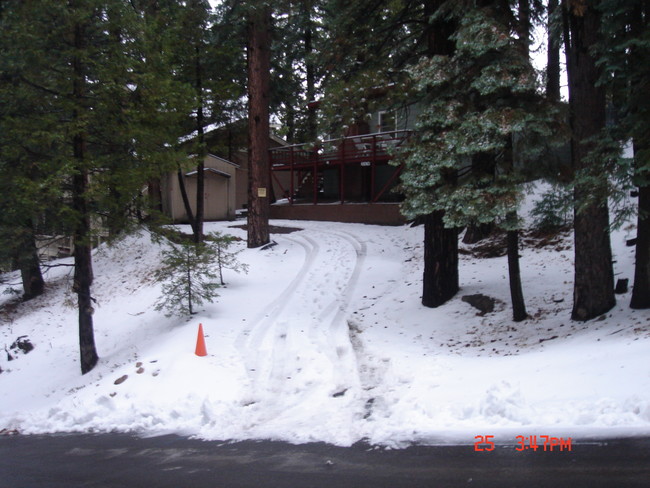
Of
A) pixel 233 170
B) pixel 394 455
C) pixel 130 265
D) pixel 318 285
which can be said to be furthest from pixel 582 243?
pixel 233 170

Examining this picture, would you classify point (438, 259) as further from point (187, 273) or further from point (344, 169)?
point (344, 169)

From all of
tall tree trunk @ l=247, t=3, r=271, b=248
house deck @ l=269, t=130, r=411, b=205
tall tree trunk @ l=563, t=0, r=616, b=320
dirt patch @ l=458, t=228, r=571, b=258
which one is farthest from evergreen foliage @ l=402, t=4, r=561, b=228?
house deck @ l=269, t=130, r=411, b=205

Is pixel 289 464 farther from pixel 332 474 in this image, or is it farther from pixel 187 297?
pixel 187 297

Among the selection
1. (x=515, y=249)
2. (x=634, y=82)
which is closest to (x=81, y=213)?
(x=515, y=249)

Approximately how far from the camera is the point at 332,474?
4875 mm

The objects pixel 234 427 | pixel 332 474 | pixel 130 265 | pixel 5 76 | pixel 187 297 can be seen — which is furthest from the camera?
pixel 130 265

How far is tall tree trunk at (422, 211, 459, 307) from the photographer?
11.1m

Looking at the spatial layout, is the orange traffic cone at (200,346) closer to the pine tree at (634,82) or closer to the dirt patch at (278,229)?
the pine tree at (634,82)

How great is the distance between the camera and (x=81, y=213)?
31.7 feet

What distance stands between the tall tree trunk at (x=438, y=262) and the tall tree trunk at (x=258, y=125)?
736 cm

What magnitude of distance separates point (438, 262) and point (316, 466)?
6.79 metres

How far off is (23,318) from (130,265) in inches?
146

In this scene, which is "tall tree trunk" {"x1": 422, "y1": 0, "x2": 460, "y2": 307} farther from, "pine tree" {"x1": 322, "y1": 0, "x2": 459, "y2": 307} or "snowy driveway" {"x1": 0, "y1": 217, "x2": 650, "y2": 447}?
"snowy driveway" {"x1": 0, "y1": 217, "x2": 650, "y2": 447}
